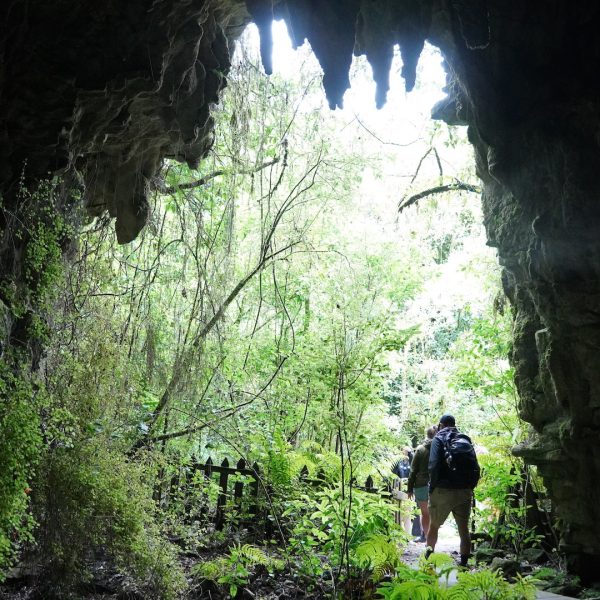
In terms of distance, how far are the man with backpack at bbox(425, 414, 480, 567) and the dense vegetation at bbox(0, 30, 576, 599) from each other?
635mm

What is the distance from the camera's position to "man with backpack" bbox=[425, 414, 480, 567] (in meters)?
6.38

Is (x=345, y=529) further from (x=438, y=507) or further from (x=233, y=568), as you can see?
(x=438, y=507)

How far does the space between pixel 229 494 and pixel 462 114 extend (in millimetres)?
4707

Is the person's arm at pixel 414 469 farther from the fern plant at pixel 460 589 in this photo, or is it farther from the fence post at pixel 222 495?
the fern plant at pixel 460 589

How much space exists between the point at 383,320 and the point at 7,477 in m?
3.53

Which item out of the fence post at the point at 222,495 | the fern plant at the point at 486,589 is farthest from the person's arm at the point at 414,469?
the fern plant at the point at 486,589

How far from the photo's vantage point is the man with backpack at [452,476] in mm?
6383

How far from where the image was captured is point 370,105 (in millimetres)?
8266

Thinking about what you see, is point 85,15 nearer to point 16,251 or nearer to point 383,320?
point 16,251

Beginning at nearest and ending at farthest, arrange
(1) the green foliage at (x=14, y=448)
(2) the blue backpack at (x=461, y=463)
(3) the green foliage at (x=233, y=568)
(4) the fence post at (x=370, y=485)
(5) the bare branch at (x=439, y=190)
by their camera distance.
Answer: (1) the green foliage at (x=14, y=448)
(3) the green foliage at (x=233, y=568)
(2) the blue backpack at (x=461, y=463)
(4) the fence post at (x=370, y=485)
(5) the bare branch at (x=439, y=190)

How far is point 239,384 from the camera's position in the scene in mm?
7996

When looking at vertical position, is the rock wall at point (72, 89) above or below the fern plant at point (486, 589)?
above

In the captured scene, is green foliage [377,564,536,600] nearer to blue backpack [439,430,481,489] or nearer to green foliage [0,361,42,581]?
blue backpack [439,430,481,489]

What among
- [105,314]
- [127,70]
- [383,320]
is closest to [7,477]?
[105,314]
